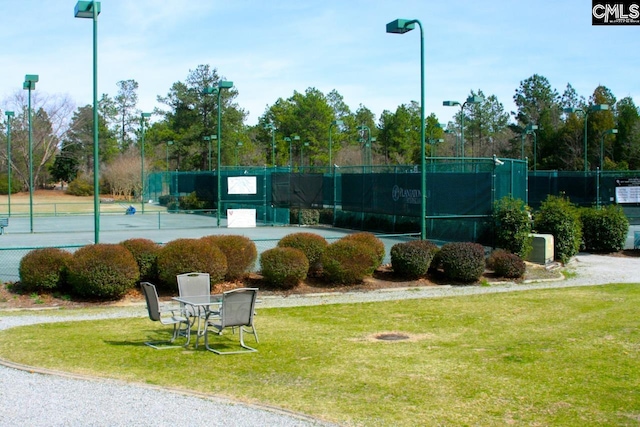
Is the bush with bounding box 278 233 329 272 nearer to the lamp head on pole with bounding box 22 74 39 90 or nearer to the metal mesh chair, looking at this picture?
the metal mesh chair

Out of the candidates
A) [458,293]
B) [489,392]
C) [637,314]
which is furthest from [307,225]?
[489,392]

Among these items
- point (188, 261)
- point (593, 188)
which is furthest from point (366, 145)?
point (188, 261)

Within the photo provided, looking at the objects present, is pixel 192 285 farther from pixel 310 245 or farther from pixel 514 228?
pixel 514 228

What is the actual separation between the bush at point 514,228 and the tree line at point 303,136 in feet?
141

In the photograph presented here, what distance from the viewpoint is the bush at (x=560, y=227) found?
67.0 ft

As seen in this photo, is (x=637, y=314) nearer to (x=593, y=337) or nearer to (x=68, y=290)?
(x=593, y=337)

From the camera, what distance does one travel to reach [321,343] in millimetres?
10430

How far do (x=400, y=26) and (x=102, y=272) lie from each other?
9.34m

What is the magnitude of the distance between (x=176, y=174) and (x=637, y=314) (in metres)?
40.9

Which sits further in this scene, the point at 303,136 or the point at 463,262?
the point at 303,136

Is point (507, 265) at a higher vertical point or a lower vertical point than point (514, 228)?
lower

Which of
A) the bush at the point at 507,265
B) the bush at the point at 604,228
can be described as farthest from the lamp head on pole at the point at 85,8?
the bush at the point at 604,228

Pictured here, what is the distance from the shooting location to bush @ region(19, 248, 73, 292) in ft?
46.6

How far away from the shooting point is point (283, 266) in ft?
50.9
